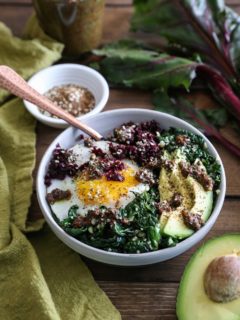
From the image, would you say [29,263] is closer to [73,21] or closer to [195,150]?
[195,150]

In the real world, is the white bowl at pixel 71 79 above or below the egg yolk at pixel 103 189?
below

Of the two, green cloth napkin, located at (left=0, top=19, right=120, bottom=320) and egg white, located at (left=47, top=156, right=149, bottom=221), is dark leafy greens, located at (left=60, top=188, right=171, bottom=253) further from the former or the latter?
green cloth napkin, located at (left=0, top=19, right=120, bottom=320)

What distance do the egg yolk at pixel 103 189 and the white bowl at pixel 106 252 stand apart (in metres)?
0.11

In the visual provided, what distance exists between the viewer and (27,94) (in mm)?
1555

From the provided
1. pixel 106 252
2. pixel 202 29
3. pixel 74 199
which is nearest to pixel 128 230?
pixel 106 252

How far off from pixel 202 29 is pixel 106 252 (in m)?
0.97

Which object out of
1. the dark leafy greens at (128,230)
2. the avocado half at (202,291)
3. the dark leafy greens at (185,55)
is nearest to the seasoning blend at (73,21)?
the dark leafy greens at (185,55)

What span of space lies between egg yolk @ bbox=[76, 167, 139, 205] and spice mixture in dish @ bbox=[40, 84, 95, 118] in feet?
1.36

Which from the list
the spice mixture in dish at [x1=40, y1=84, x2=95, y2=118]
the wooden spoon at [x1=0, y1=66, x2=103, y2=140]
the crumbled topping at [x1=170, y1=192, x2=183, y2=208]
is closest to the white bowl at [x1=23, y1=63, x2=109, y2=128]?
the spice mixture in dish at [x1=40, y1=84, x2=95, y2=118]

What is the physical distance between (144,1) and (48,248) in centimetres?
105

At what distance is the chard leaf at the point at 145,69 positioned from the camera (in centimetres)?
179

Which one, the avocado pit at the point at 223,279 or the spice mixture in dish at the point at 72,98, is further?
the spice mixture in dish at the point at 72,98

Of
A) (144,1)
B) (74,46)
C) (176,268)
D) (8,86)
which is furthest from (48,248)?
(144,1)

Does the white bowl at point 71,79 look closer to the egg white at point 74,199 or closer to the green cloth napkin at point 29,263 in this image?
the green cloth napkin at point 29,263
